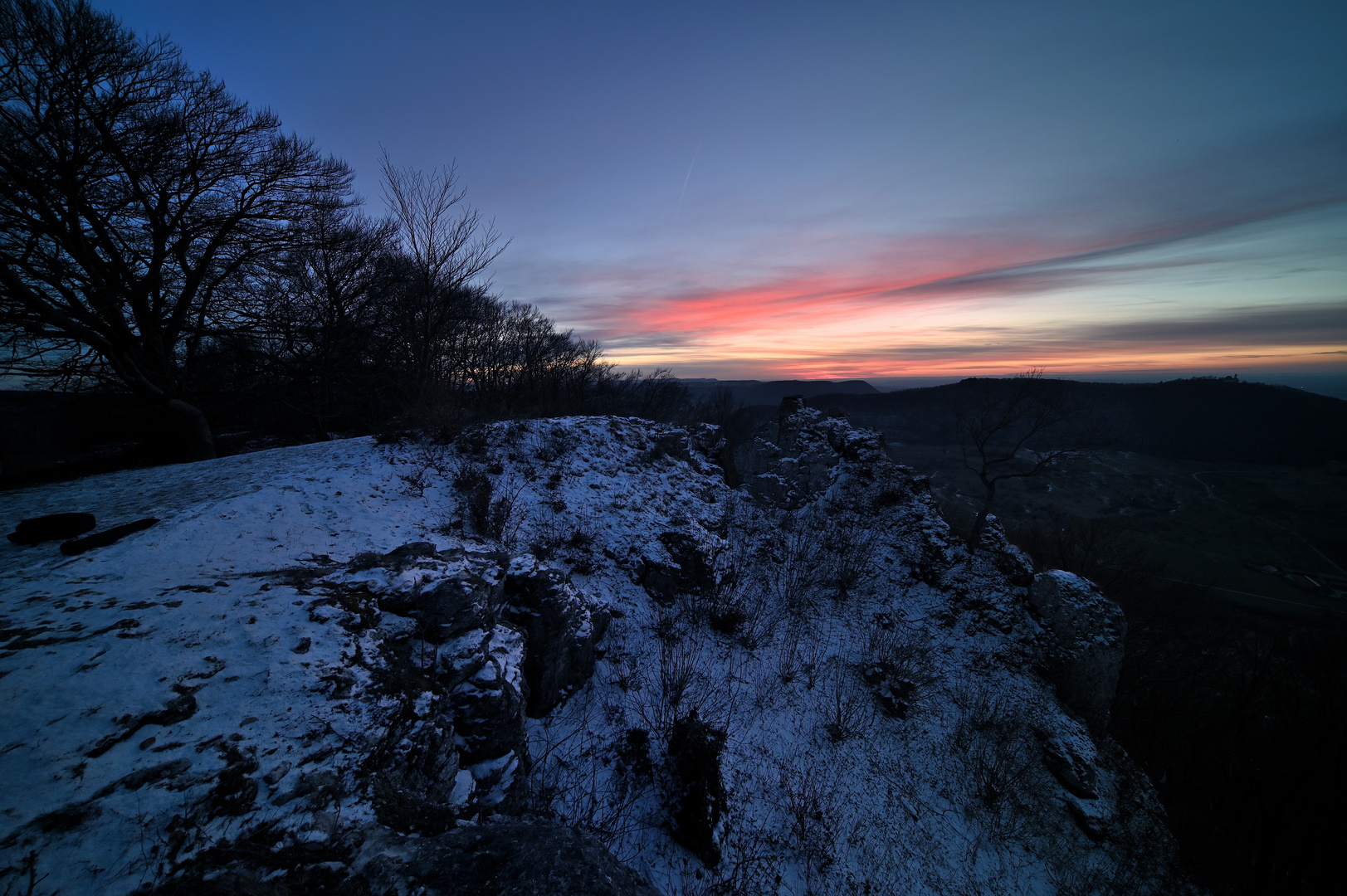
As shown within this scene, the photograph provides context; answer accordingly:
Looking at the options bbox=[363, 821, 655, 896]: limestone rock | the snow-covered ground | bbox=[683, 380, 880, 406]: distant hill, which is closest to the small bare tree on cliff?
the snow-covered ground

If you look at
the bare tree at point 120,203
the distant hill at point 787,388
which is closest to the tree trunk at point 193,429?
the bare tree at point 120,203

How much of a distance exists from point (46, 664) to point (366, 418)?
1321 centimetres

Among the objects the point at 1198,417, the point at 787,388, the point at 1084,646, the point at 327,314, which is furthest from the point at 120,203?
the point at 1198,417

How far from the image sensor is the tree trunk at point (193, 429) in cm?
824

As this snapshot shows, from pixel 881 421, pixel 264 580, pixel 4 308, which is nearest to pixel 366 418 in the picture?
pixel 4 308

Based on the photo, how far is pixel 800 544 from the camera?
31.6 ft

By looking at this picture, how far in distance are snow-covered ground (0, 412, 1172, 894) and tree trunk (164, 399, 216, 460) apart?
2024 mm

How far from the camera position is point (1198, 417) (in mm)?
46812

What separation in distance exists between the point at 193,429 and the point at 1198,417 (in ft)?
254

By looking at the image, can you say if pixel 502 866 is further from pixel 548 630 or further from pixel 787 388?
pixel 787 388

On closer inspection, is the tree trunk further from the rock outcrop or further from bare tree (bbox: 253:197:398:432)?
the rock outcrop

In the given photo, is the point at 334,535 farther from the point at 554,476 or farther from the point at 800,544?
the point at 800,544

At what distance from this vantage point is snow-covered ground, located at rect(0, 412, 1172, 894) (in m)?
2.30

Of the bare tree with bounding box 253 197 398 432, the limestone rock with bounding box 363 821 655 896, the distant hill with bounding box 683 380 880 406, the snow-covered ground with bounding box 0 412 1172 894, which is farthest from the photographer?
the distant hill with bounding box 683 380 880 406
